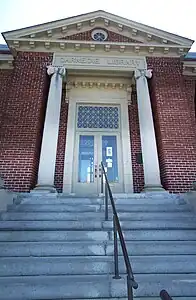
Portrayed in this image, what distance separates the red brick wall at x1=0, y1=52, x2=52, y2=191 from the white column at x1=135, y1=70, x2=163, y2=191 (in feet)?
10.5

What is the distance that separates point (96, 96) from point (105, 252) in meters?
6.60

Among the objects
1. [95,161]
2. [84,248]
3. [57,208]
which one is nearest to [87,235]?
[84,248]

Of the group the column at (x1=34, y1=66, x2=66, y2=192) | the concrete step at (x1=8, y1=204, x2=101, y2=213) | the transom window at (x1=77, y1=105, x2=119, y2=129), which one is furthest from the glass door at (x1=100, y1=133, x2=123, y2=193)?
the concrete step at (x1=8, y1=204, x2=101, y2=213)

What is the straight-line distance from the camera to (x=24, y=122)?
7.06 m

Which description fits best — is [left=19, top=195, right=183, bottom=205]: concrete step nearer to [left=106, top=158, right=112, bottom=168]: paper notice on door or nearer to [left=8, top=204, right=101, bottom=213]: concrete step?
[left=8, top=204, right=101, bottom=213]: concrete step

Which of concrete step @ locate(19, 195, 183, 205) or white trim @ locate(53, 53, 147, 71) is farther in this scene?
white trim @ locate(53, 53, 147, 71)

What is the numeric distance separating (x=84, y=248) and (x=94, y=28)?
8.15 m

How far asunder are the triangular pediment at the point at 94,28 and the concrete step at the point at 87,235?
6767 millimetres

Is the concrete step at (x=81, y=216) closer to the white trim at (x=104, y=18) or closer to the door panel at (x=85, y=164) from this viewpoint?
the door panel at (x=85, y=164)

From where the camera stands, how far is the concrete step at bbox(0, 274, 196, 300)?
2.46 metres

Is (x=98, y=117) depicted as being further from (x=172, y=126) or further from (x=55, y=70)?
(x=172, y=126)

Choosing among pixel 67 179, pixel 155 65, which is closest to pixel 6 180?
pixel 67 179

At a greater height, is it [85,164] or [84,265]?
[85,164]

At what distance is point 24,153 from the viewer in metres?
6.73
